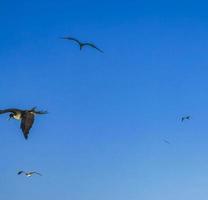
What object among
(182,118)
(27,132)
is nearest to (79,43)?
(27,132)

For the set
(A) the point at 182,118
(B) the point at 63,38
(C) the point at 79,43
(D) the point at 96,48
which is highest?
(A) the point at 182,118

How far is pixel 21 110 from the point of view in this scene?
74.5ft

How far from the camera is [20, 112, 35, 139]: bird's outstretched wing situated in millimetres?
20203

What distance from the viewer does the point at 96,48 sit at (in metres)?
34.8

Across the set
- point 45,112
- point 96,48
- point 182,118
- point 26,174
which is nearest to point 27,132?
point 45,112

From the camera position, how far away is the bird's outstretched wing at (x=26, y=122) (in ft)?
66.3

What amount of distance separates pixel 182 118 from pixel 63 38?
42814mm

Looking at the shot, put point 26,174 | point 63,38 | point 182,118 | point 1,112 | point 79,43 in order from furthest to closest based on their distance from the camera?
point 182,118
point 26,174
point 79,43
point 63,38
point 1,112

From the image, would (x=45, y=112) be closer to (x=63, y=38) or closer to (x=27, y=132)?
(x=27, y=132)

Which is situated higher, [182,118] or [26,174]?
[182,118]

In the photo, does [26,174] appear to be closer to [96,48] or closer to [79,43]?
[79,43]

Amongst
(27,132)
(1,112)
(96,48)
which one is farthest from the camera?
(96,48)

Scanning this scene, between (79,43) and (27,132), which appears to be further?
(79,43)

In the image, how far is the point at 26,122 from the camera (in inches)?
838
